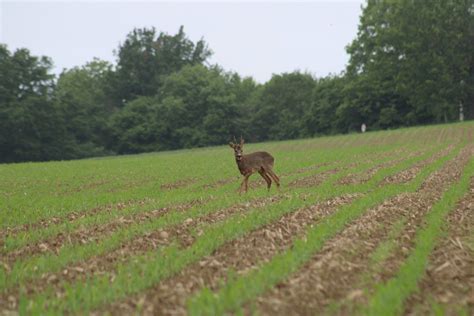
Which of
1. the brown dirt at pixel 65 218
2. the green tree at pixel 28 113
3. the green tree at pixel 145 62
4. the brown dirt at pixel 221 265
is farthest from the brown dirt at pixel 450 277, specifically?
the green tree at pixel 145 62

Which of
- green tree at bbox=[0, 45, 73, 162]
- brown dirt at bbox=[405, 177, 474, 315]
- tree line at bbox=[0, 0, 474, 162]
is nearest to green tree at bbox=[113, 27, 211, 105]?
tree line at bbox=[0, 0, 474, 162]

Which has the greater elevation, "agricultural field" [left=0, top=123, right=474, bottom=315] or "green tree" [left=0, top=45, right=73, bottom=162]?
"green tree" [left=0, top=45, right=73, bottom=162]

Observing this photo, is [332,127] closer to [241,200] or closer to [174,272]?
[241,200]

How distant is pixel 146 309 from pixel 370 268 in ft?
9.75

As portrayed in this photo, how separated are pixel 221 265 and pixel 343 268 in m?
1.60

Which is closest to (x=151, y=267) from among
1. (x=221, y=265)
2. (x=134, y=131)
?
(x=221, y=265)

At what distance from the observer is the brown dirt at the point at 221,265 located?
532 centimetres

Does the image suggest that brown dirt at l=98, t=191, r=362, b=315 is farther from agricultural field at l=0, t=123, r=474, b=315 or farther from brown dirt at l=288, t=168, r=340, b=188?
brown dirt at l=288, t=168, r=340, b=188

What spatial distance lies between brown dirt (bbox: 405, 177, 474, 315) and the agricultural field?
1cm

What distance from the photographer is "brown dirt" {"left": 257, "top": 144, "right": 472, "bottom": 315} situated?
5.25 metres

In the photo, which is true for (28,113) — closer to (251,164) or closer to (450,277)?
(251,164)

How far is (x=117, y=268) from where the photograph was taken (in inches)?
276

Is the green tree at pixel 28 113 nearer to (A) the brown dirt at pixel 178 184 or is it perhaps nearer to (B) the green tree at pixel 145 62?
(B) the green tree at pixel 145 62

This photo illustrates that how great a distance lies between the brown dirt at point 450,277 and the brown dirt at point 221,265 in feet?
6.89
